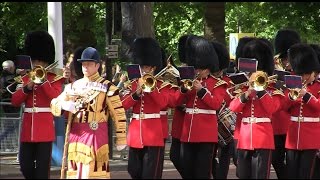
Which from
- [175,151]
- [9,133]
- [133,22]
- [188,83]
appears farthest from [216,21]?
[188,83]

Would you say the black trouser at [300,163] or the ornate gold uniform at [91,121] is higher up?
the ornate gold uniform at [91,121]

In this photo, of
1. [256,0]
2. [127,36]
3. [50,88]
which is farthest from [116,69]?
[256,0]

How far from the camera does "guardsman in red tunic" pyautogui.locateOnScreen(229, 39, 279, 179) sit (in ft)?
30.6

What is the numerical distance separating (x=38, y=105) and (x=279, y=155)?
2736mm

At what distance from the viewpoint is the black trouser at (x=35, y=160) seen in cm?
964

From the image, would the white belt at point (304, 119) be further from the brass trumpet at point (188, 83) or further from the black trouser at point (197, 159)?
the brass trumpet at point (188, 83)

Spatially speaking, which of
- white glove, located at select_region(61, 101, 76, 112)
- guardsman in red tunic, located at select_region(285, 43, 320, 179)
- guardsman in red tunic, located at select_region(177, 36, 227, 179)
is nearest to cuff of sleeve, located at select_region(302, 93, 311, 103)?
guardsman in red tunic, located at select_region(285, 43, 320, 179)

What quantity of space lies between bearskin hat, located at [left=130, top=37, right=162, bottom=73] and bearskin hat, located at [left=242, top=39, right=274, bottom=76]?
0.93m

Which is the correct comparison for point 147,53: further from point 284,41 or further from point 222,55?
point 284,41

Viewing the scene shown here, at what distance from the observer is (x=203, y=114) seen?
997cm

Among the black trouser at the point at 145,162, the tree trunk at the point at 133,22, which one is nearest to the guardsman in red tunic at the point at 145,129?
the black trouser at the point at 145,162

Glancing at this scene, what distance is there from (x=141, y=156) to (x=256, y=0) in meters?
10.0

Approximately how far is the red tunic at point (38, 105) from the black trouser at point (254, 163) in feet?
6.62

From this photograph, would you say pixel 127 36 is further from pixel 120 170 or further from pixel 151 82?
pixel 151 82
